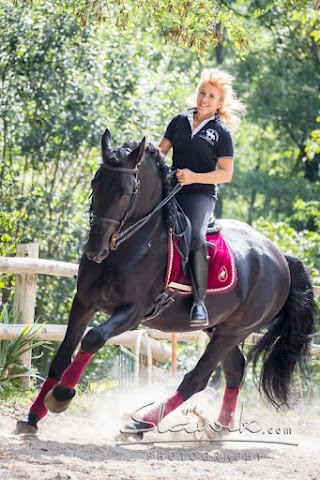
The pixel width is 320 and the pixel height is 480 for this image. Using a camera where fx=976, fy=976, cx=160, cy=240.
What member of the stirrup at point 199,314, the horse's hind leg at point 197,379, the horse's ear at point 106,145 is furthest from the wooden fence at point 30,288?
the horse's ear at point 106,145

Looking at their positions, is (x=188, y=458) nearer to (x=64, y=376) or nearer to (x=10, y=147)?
(x=64, y=376)

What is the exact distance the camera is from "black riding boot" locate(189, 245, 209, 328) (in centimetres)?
718

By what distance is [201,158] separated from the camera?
728cm

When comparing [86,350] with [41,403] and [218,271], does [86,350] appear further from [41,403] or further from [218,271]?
[218,271]

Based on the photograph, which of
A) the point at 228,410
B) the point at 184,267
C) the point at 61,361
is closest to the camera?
the point at 61,361

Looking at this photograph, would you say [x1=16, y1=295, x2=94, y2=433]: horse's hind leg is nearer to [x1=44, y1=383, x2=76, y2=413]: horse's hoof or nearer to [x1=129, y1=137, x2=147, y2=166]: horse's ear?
[x1=44, y1=383, x2=76, y2=413]: horse's hoof

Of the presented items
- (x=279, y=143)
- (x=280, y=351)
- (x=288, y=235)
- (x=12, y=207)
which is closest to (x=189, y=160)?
(x=280, y=351)

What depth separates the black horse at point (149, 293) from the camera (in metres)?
6.51

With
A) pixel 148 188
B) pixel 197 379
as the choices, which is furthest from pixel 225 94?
pixel 197 379

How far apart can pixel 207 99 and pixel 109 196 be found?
54.1 inches

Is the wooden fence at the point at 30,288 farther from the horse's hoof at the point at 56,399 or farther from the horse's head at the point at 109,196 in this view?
the horse's head at the point at 109,196

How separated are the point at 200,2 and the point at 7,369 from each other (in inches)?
147

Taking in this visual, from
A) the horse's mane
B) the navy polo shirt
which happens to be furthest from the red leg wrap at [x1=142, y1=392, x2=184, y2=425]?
the navy polo shirt

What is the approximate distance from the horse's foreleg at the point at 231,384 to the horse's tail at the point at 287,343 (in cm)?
16
